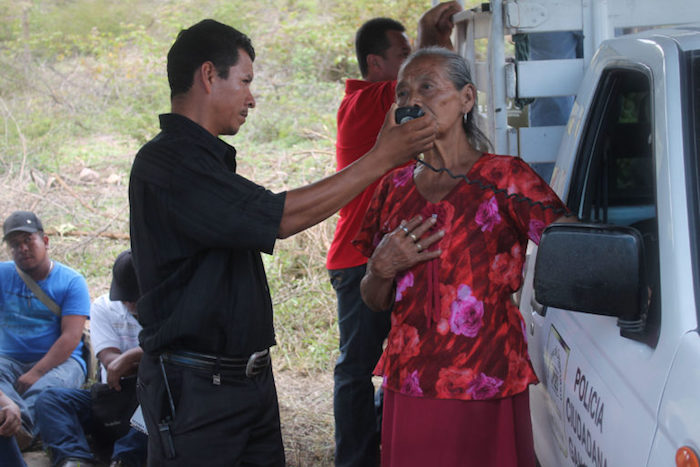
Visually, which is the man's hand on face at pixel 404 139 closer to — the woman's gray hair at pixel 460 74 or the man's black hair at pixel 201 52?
the woman's gray hair at pixel 460 74

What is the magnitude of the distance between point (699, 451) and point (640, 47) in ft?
4.13

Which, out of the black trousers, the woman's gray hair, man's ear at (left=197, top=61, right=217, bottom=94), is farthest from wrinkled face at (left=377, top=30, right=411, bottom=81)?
the black trousers

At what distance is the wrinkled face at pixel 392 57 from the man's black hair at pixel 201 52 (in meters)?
2.18

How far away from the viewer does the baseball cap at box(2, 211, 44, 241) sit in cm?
547

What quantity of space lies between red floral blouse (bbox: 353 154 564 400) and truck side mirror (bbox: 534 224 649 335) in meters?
0.55

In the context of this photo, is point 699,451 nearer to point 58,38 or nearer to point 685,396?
point 685,396

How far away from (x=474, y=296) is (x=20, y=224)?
13.3ft

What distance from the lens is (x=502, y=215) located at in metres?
2.39

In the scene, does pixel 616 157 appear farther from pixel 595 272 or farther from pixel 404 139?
pixel 595 272

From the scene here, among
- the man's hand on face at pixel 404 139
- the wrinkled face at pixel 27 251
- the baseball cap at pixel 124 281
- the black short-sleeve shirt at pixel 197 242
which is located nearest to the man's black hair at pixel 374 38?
the baseball cap at pixel 124 281

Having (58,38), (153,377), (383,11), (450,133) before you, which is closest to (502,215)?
(450,133)

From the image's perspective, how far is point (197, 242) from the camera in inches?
95.7

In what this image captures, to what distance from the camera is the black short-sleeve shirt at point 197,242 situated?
7.71ft

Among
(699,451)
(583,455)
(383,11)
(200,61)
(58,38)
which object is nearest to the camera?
(699,451)
